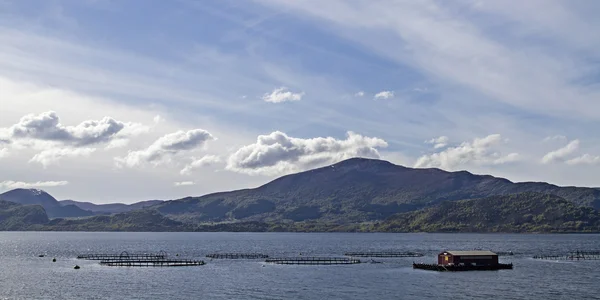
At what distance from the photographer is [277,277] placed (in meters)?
158

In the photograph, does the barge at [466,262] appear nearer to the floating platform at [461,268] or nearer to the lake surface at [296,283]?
the floating platform at [461,268]

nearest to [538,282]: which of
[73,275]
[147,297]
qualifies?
[147,297]

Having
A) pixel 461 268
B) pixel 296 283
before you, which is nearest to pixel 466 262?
pixel 461 268

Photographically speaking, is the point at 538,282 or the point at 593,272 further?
the point at 593,272

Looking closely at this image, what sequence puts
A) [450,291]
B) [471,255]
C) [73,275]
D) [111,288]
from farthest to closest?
1. [471,255]
2. [73,275]
3. [111,288]
4. [450,291]

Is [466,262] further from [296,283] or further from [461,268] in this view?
[296,283]

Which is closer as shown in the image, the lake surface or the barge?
the lake surface

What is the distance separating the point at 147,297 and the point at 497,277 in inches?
3272

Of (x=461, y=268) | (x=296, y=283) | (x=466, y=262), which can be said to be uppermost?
(x=466, y=262)

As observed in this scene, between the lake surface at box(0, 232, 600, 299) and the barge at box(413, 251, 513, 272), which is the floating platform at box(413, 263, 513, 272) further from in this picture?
the lake surface at box(0, 232, 600, 299)

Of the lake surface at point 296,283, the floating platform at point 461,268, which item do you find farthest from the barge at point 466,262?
the lake surface at point 296,283

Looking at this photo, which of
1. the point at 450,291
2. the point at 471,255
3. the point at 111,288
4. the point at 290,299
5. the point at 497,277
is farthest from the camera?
the point at 471,255

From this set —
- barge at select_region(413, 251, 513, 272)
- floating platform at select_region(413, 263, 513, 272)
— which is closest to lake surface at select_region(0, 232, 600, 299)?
floating platform at select_region(413, 263, 513, 272)

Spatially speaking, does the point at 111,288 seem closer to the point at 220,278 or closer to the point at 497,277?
the point at 220,278
